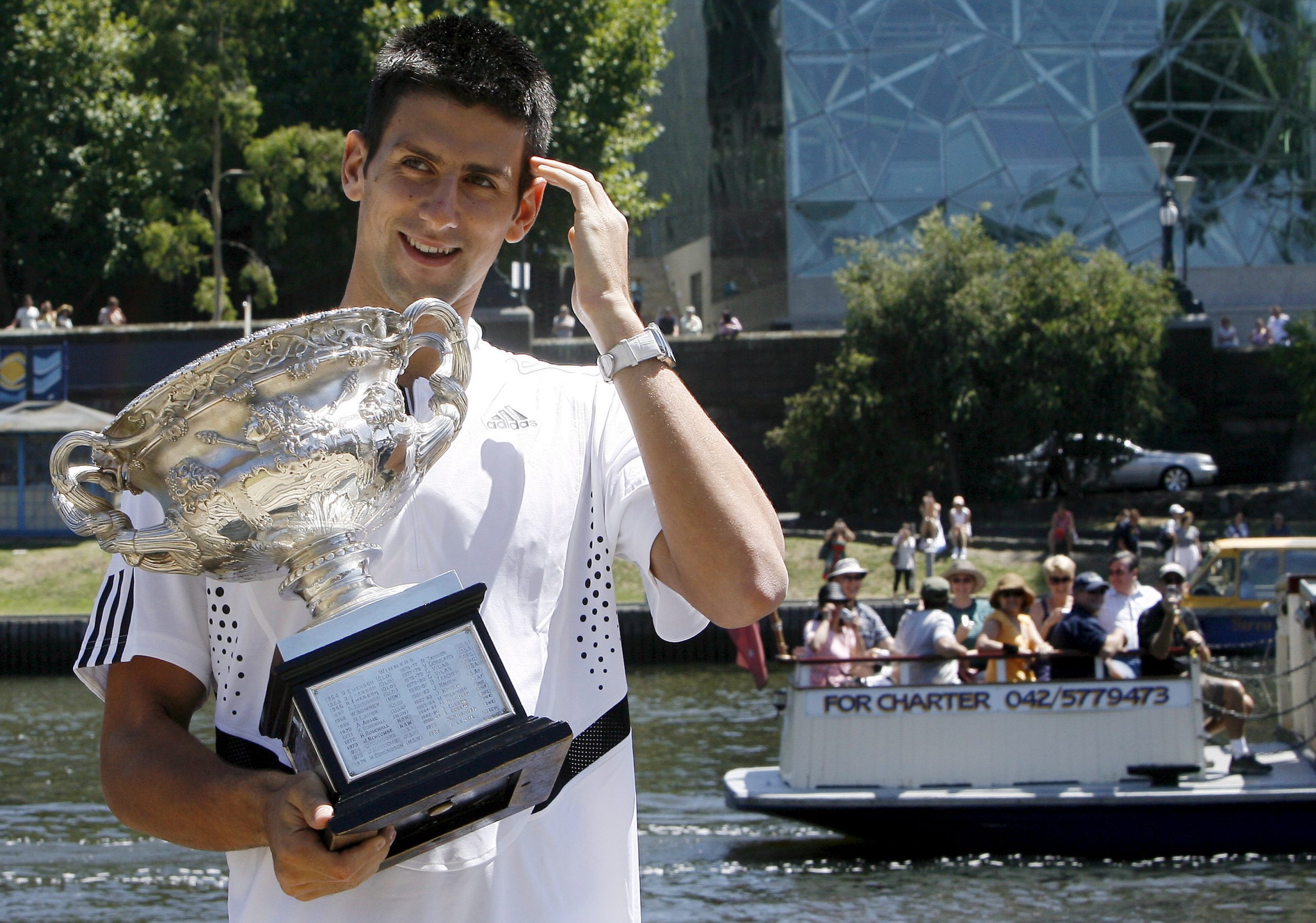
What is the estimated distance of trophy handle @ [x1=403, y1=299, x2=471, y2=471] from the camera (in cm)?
183

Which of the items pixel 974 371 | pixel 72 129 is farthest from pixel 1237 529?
pixel 72 129

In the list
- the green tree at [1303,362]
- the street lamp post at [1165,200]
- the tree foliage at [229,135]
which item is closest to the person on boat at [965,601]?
the street lamp post at [1165,200]

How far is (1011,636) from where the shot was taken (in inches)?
392

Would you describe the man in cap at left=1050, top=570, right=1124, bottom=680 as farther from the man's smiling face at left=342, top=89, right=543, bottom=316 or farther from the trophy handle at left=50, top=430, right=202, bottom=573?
the trophy handle at left=50, top=430, right=202, bottom=573

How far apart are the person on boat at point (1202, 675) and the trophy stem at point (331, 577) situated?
28.2 feet

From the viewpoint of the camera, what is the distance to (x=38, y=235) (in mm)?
38438

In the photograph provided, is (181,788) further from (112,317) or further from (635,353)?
(112,317)

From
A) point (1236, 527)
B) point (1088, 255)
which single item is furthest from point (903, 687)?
point (1088, 255)

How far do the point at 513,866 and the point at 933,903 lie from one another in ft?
25.5

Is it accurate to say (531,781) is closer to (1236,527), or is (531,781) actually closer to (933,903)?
(933,903)

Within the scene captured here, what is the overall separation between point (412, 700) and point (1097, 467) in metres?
29.2

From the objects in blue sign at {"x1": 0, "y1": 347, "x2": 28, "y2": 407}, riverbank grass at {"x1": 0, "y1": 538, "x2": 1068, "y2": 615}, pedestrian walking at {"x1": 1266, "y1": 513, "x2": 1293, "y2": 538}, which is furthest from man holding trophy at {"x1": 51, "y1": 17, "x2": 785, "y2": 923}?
blue sign at {"x1": 0, "y1": 347, "x2": 28, "y2": 407}

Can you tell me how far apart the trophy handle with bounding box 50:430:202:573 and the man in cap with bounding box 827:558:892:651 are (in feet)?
31.6

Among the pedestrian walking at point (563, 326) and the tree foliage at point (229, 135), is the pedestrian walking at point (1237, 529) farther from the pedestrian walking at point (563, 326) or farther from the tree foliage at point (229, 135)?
the tree foliage at point (229, 135)
